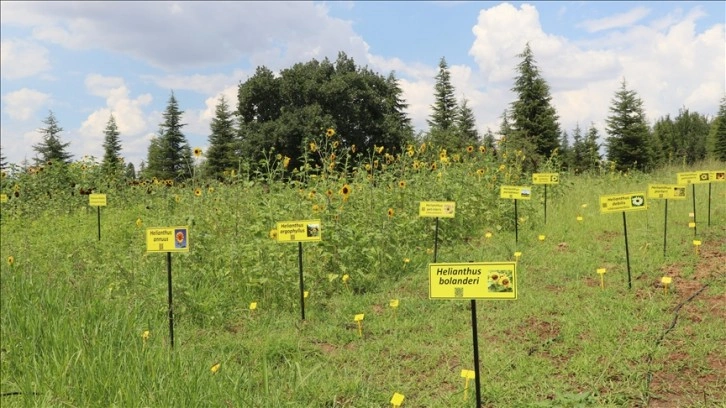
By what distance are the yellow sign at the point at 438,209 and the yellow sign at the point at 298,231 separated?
1.52m

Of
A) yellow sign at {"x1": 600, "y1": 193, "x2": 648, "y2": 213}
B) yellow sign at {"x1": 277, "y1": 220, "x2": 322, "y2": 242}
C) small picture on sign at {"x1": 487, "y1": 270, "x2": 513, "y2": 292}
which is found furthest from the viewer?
yellow sign at {"x1": 600, "y1": 193, "x2": 648, "y2": 213}

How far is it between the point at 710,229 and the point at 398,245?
3975 mm

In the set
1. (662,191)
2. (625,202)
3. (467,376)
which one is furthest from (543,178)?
(467,376)

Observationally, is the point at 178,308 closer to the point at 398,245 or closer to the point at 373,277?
the point at 373,277

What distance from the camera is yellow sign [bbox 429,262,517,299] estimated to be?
248 centimetres

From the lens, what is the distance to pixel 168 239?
3.87 meters

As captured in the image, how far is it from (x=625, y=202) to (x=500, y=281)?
9.44ft

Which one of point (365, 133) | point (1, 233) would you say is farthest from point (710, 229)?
point (365, 133)

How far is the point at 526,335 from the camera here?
12.0 ft

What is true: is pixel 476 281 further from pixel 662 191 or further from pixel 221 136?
pixel 221 136

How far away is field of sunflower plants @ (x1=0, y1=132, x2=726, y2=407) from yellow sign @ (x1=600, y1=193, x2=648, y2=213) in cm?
61

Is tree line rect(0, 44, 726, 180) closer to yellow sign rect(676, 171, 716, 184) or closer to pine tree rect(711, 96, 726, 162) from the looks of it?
pine tree rect(711, 96, 726, 162)

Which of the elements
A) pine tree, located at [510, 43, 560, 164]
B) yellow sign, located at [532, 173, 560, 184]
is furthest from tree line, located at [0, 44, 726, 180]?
yellow sign, located at [532, 173, 560, 184]

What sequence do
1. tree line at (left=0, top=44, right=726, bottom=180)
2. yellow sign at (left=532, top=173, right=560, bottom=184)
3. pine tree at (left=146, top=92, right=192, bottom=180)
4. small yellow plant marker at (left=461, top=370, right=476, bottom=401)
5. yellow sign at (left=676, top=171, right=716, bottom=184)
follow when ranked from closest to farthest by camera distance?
small yellow plant marker at (left=461, top=370, right=476, bottom=401), yellow sign at (left=676, top=171, right=716, bottom=184), yellow sign at (left=532, top=173, right=560, bottom=184), tree line at (left=0, top=44, right=726, bottom=180), pine tree at (left=146, top=92, right=192, bottom=180)
